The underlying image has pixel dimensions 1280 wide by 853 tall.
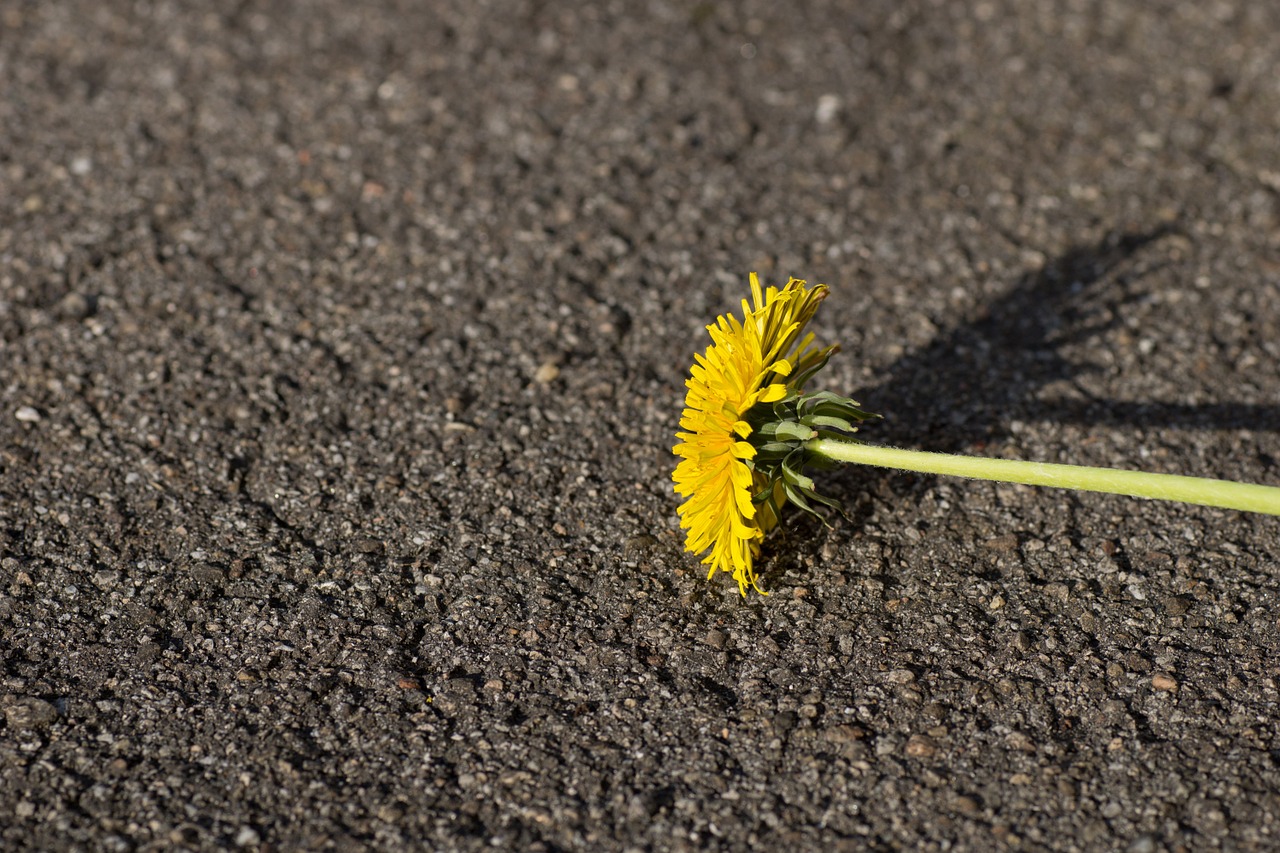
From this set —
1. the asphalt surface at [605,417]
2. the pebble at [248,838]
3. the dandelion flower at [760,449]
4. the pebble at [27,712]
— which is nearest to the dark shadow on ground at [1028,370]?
the asphalt surface at [605,417]

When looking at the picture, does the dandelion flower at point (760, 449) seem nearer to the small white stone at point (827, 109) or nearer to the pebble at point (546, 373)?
the pebble at point (546, 373)

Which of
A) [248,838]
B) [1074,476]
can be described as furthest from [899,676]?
[248,838]

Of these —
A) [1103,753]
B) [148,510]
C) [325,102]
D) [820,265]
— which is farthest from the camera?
[325,102]

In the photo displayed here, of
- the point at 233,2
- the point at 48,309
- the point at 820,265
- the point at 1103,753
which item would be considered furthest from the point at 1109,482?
the point at 233,2

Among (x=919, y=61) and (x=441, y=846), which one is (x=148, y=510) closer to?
(x=441, y=846)

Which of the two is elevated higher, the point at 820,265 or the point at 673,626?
the point at 820,265

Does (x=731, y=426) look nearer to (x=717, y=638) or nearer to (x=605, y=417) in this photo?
(x=717, y=638)

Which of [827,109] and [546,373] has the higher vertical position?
[827,109]
